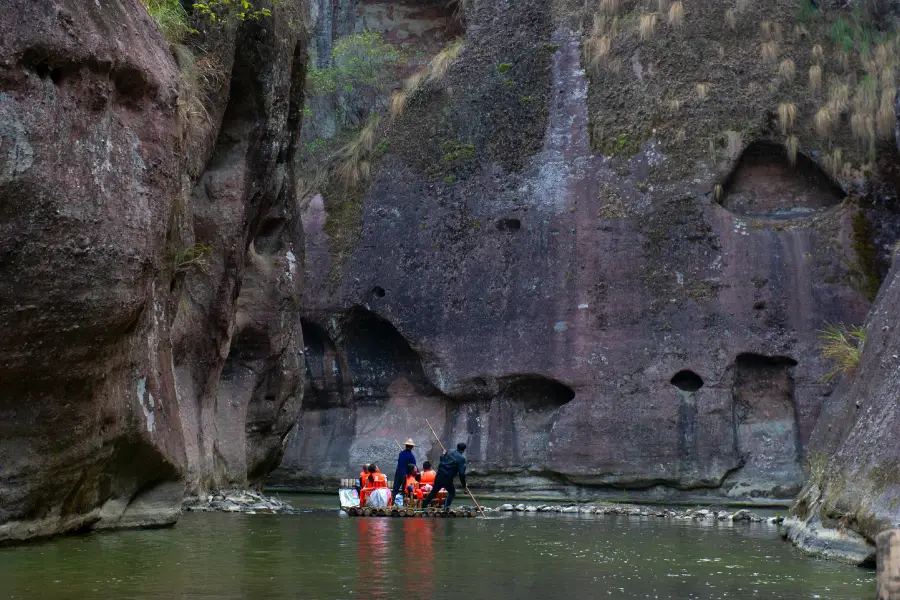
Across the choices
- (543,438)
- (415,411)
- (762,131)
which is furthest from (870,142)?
(415,411)

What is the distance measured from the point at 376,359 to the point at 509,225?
4.32 meters

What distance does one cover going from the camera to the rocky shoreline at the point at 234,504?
1672 centimetres

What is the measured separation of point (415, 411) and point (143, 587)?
1746 centimetres

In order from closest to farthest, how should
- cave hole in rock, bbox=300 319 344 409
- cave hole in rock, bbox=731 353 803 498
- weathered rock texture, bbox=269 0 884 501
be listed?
cave hole in rock, bbox=731 353 803 498 → weathered rock texture, bbox=269 0 884 501 → cave hole in rock, bbox=300 319 344 409

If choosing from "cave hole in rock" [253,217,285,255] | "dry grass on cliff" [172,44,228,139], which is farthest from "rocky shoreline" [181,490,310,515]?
"dry grass on cliff" [172,44,228,139]

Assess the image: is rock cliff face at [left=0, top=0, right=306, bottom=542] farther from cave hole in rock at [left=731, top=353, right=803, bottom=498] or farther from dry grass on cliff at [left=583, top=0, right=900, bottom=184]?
cave hole in rock at [left=731, top=353, right=803, bottom=498]

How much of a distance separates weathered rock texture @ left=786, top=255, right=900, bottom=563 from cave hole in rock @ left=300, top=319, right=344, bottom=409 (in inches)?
554

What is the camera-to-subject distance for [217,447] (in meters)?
19.0

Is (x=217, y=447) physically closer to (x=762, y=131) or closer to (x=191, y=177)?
(x=191, y=177)

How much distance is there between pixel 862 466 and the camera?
9.92m

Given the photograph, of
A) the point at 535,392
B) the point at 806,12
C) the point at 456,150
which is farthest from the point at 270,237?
the point at 806,12

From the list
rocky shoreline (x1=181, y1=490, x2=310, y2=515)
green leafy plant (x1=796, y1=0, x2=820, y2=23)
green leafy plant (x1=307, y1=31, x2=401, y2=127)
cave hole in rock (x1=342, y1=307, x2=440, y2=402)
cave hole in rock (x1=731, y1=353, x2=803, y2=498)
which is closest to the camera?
rocky shoreline (x1=181, y1=490, x2=310, y2=515)

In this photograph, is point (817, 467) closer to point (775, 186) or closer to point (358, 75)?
point (775, 186)

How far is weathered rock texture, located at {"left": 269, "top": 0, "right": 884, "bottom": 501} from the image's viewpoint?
21.9 metres
